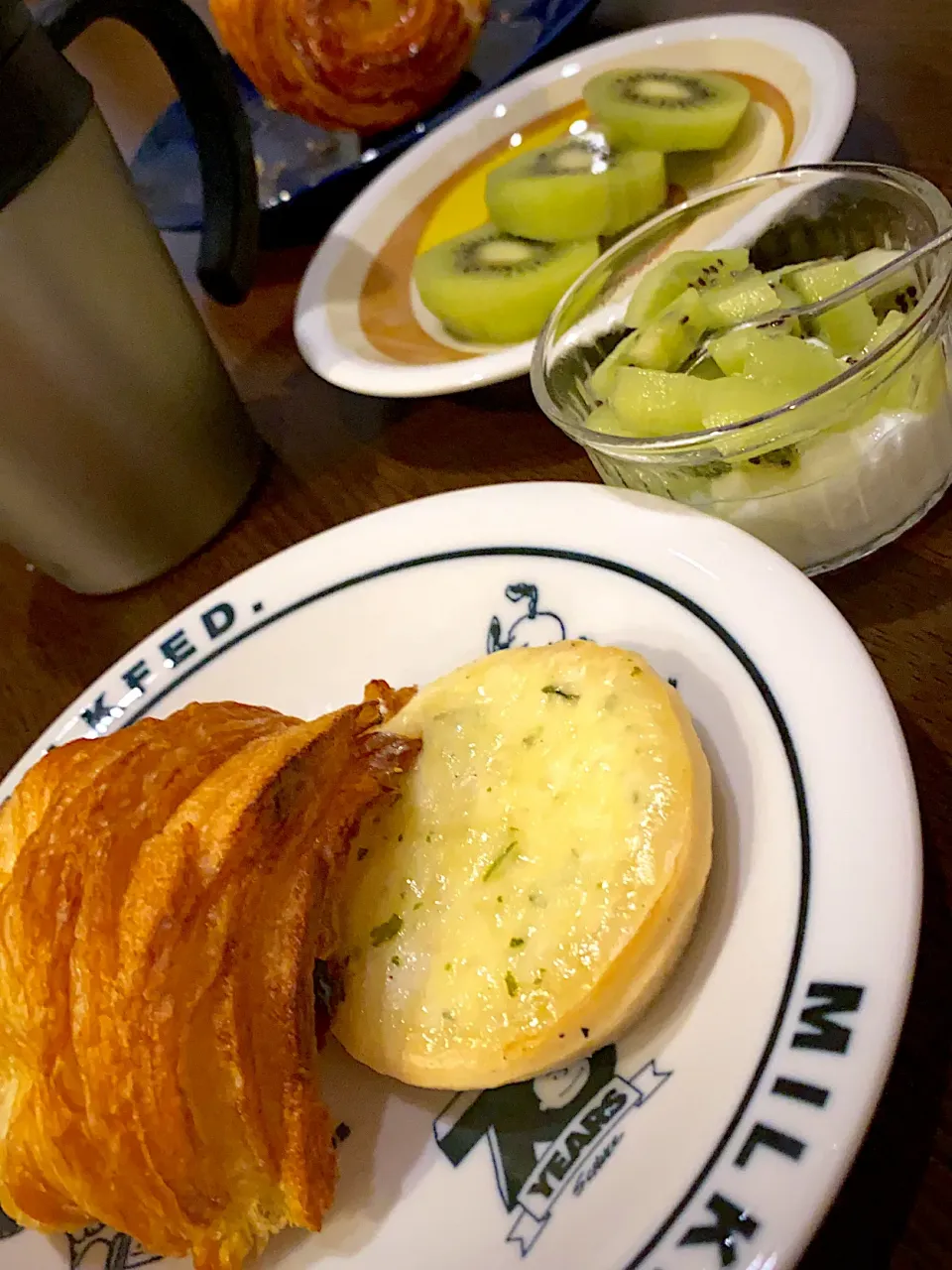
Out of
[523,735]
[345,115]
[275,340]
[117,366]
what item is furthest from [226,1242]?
[345,115]

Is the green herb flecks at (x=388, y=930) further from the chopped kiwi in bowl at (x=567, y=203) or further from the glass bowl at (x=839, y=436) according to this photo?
the chopped kiwi in bowl at (x=567, y=203)

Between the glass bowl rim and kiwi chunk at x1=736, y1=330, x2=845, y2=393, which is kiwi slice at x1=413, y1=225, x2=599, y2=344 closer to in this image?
the glass bowl rim

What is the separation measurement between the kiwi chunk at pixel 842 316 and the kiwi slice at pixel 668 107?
1.80 ft

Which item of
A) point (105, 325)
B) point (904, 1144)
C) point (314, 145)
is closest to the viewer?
point (904, 1144)

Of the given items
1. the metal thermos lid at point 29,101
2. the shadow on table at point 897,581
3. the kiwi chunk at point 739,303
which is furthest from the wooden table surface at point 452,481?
the metal thermos lid at point 29,101

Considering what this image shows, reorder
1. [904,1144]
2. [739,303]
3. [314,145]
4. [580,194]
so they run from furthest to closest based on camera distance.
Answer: [314,145] → [580,194] → [739,303] → [904,1144]

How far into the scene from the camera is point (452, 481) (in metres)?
1.25

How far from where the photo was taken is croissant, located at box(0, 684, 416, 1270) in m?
0.66

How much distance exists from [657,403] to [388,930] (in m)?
0.49

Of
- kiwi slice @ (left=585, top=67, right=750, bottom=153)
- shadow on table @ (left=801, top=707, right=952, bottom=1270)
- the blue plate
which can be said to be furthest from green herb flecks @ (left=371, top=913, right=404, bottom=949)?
the blue plate

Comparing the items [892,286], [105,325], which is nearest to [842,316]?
[892,286]

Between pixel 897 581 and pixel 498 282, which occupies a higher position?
pixel 498 282

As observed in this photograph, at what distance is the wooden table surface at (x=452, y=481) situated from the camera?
0.81m

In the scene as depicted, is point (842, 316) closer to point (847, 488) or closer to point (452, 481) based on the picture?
point (847, 488)
